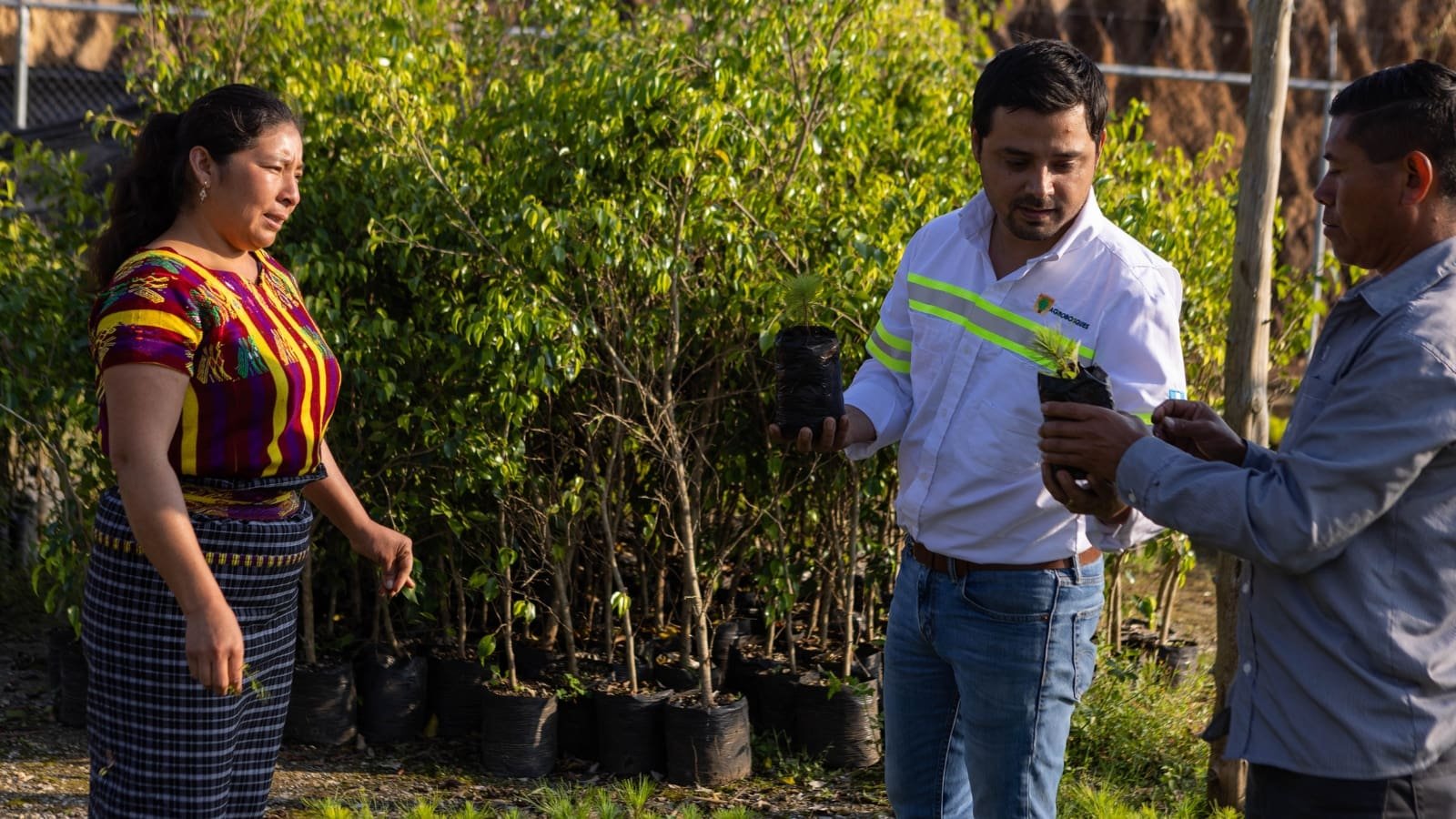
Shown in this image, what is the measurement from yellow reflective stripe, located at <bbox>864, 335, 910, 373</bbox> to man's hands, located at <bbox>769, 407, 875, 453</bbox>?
15cm

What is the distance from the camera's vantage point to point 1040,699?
7.98ft

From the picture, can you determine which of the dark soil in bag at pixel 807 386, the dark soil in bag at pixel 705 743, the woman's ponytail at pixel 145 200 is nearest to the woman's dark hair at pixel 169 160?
the woman's ponytail at pixel 145 200

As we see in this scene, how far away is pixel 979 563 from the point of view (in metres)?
2.47

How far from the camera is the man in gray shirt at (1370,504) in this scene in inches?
72.5

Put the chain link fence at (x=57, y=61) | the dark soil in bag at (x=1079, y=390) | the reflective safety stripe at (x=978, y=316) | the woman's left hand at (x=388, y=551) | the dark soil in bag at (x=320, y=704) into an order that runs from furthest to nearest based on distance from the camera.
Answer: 1. the chain link fence at (x=57, y=61)
2. the dark soil in bag at (x=320, y=704)
3. the woman's left hand at (x=388, y=551)
4. the reflective safety stripe at (x=978, y=316)
5. the dark soil in bag at (x=1079, y=390)

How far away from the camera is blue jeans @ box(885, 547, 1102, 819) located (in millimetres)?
2430

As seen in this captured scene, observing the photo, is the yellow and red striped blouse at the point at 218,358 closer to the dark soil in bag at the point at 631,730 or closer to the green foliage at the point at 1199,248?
the dark soil in bag at the point at 631,730

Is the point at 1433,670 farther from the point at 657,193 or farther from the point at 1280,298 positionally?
the point at 1280,298

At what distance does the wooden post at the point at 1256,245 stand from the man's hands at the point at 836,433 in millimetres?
1696

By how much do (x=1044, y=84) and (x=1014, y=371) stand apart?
0.48 metres

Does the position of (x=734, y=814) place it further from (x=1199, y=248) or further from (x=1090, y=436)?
(x=1199, y=248)

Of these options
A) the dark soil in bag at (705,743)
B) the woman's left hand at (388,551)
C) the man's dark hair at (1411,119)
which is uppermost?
the man's dark hair at (1411,119)

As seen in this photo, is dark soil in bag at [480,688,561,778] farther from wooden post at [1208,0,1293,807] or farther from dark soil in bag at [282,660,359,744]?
wooden post at [1208,0,1293,807]

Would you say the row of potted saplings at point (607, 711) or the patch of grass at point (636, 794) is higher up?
the row of potted saplings at point (607, 711)
